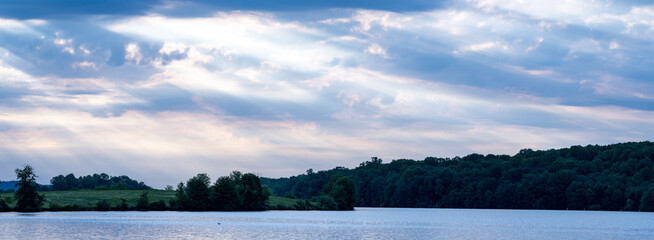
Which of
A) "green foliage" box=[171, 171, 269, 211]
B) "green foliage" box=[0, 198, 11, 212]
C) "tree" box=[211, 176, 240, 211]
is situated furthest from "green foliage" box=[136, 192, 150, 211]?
"green foliage" box=[0, 198, 11, 212]

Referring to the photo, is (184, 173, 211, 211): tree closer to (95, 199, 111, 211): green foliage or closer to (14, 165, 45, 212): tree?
(95, 199, 111, 211): green foliage

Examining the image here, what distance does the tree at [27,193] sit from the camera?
480ft

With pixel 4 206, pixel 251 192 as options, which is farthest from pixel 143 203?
pixel 4 206

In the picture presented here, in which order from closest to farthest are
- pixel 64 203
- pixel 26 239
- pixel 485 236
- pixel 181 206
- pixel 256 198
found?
pixel 26 239 < pixel 485 236 < pixel 64 203 < pixel 181 206 < pixel 256 198

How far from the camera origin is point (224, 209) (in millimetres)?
190375

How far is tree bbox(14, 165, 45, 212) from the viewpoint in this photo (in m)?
146

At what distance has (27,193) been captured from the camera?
14938 cm

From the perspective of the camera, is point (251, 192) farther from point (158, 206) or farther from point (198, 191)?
point (158, 206)

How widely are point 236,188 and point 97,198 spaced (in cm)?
3369

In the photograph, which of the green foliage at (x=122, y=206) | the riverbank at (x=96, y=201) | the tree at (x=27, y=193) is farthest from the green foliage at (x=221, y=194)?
the tree at (x=27, y=193)

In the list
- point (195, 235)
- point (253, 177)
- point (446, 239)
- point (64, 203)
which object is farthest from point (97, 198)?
point (446, 239)

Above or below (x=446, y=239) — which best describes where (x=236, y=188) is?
above

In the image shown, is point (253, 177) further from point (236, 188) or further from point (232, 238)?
point (232, 238)

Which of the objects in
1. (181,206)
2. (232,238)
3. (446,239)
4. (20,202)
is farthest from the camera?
(181,206)
